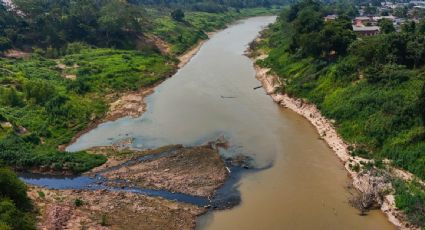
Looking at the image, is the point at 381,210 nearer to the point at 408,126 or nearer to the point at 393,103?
the point at 408,126

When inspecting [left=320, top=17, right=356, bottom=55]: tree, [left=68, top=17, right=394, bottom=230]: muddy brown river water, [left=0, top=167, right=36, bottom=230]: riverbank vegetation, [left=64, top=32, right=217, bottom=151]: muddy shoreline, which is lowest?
[left=68, top=17, right=394, bottom=230]: muddy brown river water

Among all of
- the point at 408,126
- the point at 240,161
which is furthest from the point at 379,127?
the point at 240,161

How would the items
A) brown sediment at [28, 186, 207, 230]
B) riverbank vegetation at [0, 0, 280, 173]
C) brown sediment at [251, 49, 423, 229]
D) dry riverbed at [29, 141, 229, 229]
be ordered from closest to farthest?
brown sediment at [28, 186, 207, 230] < dry riverbed at [29, 141, 229, 229] < brown sediment at [251, 49, 423, 229] < riverbank vegetation at [0, 0, 280, 173]

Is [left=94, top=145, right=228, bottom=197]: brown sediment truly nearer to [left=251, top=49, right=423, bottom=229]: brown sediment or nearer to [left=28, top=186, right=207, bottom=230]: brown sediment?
[left=28, top=186, right=207, bottom=230]: brown sediment

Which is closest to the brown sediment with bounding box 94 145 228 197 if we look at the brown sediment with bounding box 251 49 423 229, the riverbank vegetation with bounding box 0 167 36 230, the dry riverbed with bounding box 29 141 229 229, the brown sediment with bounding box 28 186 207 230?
the dry riverbed with bounding box 29 141 229 229

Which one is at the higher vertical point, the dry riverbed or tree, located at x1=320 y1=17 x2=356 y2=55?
tree, located at x1=320 y1=17 x2=356 y2=55

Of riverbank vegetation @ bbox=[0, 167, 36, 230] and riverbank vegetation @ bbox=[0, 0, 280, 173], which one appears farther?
riverbank vegetation @ bbox=[0, 0, 280, 173]
